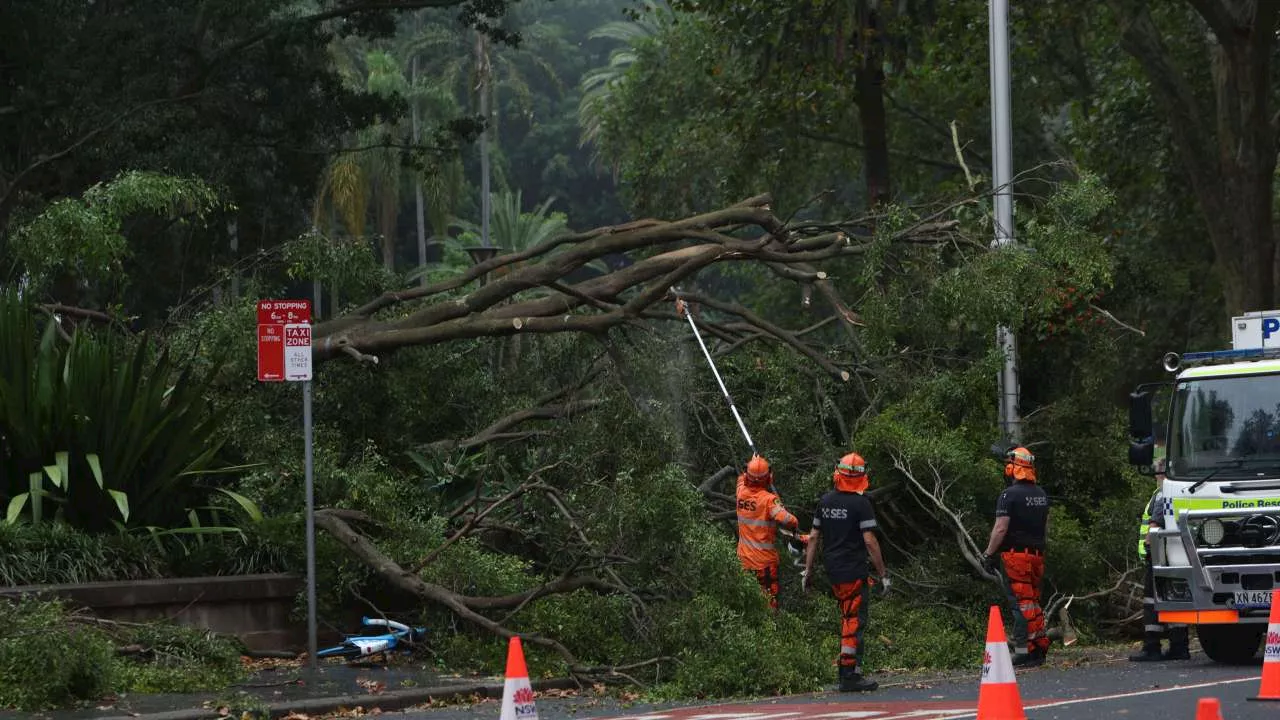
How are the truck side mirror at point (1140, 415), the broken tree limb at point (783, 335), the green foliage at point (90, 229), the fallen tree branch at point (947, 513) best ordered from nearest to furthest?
the truck side mirror at point (1140, 415) < the fallen tree branch at point (947, 513) < the green foliage at point (90, 229) < the broken tree limb at point (783, 335)

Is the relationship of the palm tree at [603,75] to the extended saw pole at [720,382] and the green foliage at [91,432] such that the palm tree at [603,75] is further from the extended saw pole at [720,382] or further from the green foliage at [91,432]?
the green foliage at [91,432]

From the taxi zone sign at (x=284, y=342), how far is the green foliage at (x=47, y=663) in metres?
2.63

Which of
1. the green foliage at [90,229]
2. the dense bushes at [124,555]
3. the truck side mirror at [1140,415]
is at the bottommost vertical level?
the dense bushes at [124,555]

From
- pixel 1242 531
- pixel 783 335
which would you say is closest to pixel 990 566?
pixel 1242 531

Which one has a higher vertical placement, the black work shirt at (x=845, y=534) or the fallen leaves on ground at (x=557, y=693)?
the black work shirt at (x=845, y=534)

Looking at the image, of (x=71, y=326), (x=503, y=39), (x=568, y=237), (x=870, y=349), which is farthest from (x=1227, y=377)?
(x=503, y=39)

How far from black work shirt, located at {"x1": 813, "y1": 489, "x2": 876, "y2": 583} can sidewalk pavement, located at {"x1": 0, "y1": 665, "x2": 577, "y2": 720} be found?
2125 millimetres

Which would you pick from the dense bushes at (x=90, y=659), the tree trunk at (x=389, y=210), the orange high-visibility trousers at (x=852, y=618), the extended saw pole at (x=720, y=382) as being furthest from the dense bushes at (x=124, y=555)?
the tree trunk at (x=389, y=210)

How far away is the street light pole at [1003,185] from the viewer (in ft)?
57.4

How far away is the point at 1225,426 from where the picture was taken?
46.0 ft

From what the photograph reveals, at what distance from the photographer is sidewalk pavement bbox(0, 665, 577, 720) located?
10.9 m

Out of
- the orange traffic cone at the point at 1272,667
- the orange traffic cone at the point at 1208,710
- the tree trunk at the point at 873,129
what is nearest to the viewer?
the orange traffic cone at the point at 1208,710

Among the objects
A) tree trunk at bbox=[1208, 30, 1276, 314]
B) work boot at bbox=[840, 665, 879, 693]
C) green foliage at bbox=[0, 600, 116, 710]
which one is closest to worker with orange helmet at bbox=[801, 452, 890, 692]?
work boot at bbox=[840, 665, 879, 693]

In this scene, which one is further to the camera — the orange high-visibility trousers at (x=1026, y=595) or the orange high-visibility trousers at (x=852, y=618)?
the orange high-visibility trousers at (x=1026, y=595)
